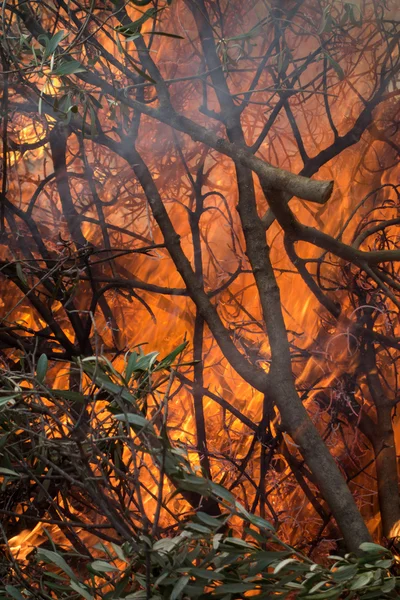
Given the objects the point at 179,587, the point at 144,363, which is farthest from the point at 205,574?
the point at 144,363

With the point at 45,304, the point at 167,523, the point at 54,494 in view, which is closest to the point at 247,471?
the point at 167,523

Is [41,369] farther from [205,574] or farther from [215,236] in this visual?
[215,236]

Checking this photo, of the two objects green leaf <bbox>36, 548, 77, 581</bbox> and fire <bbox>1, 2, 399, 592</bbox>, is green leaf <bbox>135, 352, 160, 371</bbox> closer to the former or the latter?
green leaf <bbox>36, 548, 77, 581</bbox>

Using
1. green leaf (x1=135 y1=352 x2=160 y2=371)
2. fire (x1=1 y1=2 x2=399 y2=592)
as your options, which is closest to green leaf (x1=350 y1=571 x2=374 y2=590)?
green leaf (x1=135 y1=352 x2=160 y2=371)

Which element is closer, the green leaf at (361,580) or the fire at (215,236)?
the green leaf at (361,580)

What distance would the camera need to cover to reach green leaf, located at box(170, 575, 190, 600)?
1.46ft

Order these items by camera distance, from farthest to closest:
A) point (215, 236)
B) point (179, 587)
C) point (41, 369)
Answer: point (215, 236) → point (41, 369) → point (179, 587)

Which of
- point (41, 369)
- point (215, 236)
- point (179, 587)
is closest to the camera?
point (179, 587)

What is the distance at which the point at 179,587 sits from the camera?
0.45m

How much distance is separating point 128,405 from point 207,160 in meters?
0.52

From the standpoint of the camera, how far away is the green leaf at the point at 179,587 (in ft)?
1.46

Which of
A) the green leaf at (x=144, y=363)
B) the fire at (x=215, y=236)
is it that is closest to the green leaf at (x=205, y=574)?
the green leaf at (x=144, y=363)

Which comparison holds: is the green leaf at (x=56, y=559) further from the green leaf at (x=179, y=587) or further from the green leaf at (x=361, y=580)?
the green leaf at (x=361, y=580)

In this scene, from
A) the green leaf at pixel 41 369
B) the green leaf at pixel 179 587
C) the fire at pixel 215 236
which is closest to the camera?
the green leaf at pixel 179 587
